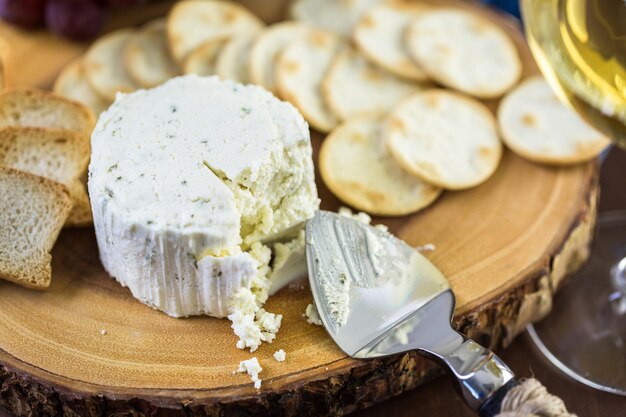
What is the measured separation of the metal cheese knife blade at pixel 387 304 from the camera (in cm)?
172

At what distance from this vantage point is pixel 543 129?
2.48m

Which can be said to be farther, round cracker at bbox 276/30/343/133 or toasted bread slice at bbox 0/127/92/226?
round cracker at bbox 276/30/343/133

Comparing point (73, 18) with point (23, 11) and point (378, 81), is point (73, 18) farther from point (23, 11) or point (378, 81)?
point (378, 81)

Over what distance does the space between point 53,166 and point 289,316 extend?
783 mm

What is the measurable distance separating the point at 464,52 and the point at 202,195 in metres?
1.25

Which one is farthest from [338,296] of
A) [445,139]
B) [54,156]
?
[54,156]

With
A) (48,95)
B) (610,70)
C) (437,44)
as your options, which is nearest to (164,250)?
(48,95)

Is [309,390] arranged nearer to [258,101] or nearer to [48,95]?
[258,101]

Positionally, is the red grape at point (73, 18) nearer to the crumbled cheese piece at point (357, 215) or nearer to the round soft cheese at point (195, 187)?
the round soft cheese at point (195, 187)

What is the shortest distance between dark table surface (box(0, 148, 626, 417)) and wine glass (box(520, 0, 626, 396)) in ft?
0.09

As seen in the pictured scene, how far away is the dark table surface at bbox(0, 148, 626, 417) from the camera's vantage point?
6.70 feet

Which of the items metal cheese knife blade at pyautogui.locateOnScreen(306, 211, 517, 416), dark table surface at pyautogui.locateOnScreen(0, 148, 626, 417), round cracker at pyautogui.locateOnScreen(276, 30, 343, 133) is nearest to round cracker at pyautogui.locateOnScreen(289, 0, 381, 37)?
round cracker at pyautogui.locateOnScreen(276, 30, 343, 133)

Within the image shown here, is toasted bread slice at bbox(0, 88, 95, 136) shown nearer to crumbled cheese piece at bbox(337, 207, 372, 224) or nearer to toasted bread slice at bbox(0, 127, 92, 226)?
toasted bread slice at bbox(0, 127, 92, 226)

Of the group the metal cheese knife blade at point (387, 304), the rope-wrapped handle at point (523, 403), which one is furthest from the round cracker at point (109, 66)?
the rope-wrapped handle at point (523, 403)
